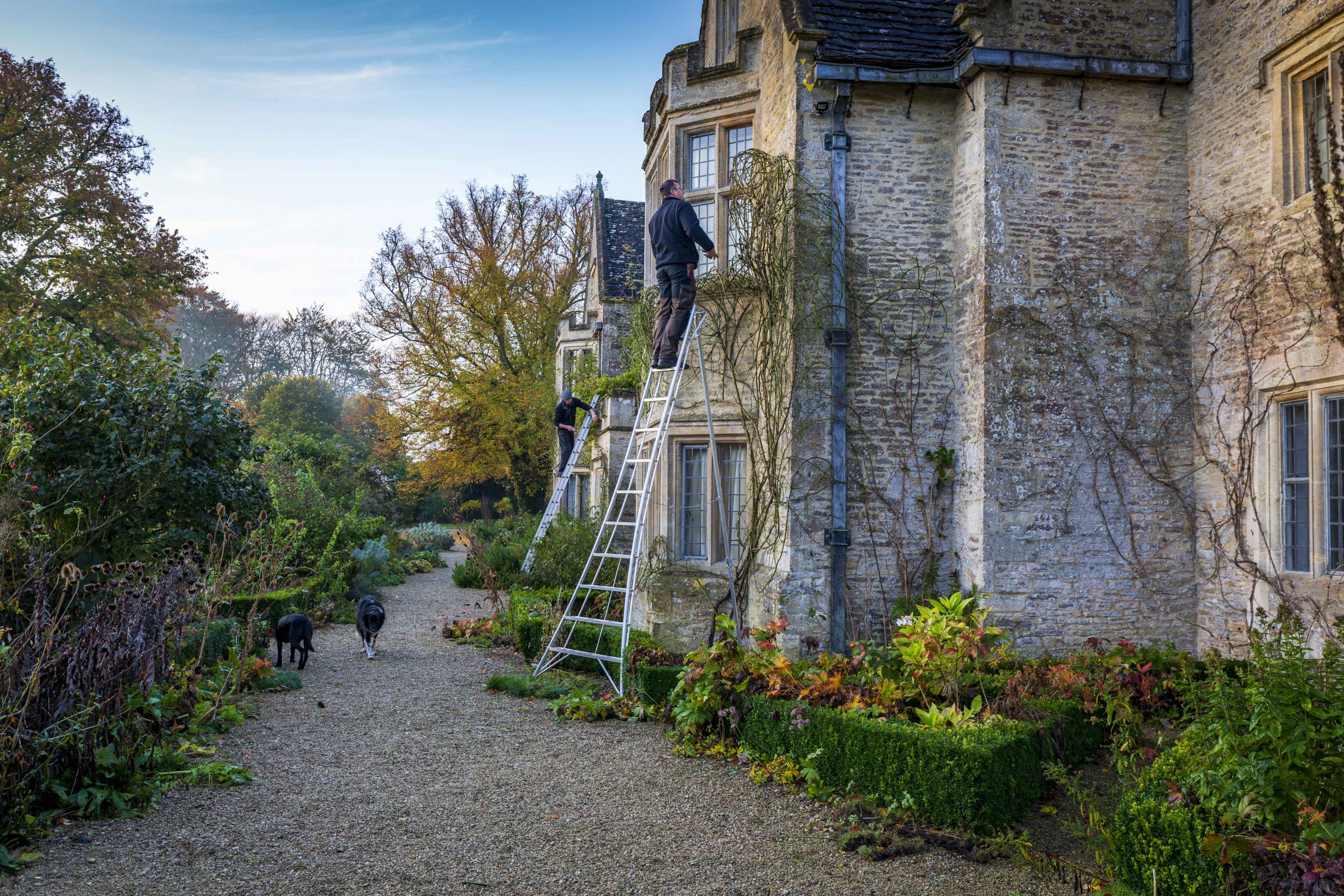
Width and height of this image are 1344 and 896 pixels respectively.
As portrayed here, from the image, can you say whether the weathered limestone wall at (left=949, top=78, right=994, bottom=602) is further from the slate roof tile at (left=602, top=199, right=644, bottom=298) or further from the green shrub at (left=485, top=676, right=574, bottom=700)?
the slate roof tile at (left=602, top=199, right=644, bottom=298)

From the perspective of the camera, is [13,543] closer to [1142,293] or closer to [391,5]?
[391,5]

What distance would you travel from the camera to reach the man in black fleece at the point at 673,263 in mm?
8805

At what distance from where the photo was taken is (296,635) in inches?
399

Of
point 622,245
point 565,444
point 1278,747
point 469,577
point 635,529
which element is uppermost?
point 622,245

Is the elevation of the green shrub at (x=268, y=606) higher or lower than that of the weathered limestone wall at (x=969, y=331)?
lower

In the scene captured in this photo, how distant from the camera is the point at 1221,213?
8141 millimetres

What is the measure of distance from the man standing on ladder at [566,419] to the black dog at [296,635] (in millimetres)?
7198

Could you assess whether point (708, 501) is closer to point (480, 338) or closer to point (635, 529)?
point (635, 529)

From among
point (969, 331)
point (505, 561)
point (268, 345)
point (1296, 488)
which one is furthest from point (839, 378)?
point (268, 345)

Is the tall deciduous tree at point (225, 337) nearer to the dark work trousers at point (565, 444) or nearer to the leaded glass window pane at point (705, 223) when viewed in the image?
the dark work trousers at point (565, 444)

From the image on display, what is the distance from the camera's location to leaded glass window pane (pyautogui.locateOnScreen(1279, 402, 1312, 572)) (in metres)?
7.36

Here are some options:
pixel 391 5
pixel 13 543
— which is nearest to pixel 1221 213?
pixel 391 5

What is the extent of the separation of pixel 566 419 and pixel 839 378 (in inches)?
366

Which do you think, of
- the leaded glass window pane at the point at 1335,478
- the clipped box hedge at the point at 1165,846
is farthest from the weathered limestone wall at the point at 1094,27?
the clipped box hedge at the point at 1165,846
